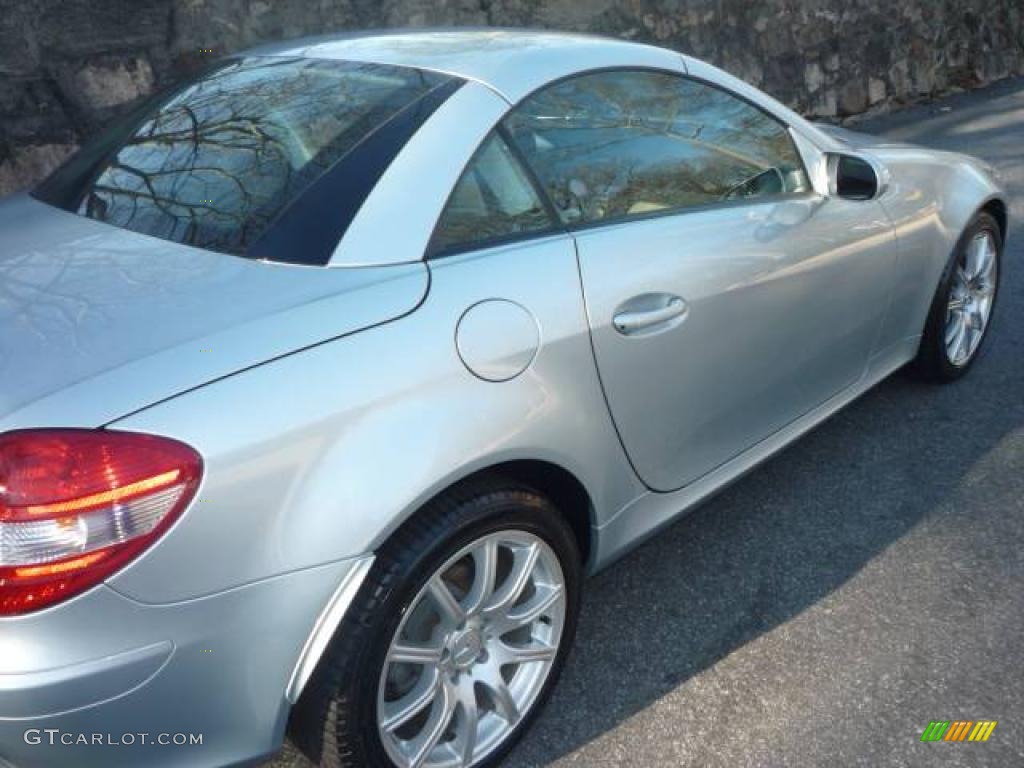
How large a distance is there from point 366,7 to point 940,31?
6.98 metres

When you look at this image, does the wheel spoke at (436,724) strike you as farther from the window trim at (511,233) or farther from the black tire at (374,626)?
the window trim at (511,233)

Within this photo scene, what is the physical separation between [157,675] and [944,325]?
3186 millimetres

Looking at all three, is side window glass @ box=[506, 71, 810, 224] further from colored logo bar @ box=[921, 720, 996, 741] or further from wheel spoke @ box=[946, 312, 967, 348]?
colored logo bar @ box=[921, 720, 996, 741]

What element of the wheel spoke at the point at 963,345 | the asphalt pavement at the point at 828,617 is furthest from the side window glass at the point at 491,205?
the wheel spoke at the point at 963,345

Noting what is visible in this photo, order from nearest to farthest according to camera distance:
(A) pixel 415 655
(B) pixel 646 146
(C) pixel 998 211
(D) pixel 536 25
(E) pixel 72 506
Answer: (E) pixel 72 506, (A) pixel 415 655, (B) pixel 646 146, (C) pixel 998 211, (D) pixel 536 25

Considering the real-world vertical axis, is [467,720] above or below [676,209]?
below

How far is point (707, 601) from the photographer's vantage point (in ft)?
9.27

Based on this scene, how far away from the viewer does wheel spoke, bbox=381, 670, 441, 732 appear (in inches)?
80.0

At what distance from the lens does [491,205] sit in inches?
89.3

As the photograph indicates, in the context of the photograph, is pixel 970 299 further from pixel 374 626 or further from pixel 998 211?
pixel 374 626

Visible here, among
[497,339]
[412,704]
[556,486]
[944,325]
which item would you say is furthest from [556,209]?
[944,325]

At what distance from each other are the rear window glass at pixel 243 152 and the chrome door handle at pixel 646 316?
64 centimetres

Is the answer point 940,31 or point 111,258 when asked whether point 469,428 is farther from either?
point 940,31

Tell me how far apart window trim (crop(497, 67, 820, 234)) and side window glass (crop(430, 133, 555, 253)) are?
42 millimetres
